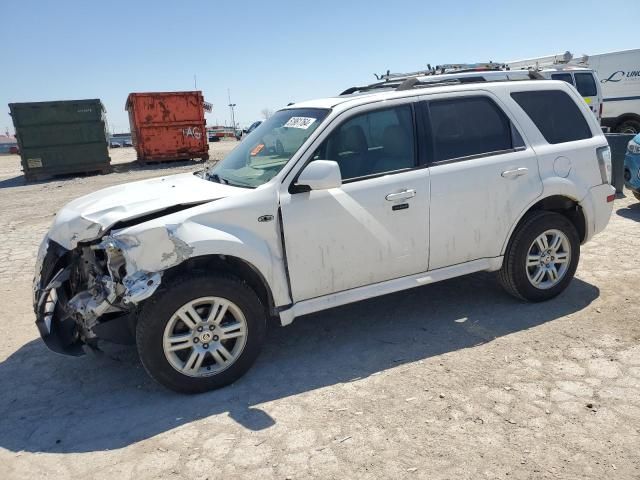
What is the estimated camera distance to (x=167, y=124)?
18.7 metres

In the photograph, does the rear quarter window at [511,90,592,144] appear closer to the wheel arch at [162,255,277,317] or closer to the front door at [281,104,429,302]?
the front door at [281,104,429,302]

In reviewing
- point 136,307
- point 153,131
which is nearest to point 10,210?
point 153,131

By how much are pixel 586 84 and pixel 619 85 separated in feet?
11.3

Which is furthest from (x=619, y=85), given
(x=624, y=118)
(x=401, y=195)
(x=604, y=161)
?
(x=401, y=195)

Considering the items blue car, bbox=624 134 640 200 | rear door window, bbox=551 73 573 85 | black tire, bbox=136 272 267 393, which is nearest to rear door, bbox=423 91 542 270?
black tire, bbox=136 272 267 393

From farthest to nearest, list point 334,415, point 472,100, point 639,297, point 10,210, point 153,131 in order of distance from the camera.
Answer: point 153,131, point 10,210, point 639,297, point 472,100, point 334,415

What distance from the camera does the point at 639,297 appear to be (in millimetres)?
4680

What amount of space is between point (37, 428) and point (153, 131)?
16.8m

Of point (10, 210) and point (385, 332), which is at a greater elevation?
point (10, 210)

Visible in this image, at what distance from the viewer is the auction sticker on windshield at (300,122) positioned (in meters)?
3.96

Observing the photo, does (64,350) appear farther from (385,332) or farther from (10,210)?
(10,210)

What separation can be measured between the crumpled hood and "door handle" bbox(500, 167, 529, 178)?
217cm

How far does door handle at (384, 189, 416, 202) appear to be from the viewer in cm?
385

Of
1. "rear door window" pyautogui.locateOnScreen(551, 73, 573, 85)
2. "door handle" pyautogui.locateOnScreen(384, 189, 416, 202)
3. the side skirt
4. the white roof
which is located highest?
"rear door window" pyautogui.locateOnScreen(551, 73, 573, 85)
